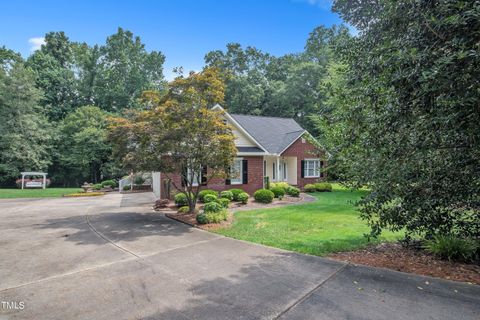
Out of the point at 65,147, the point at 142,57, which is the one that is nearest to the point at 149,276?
the point at 65,147

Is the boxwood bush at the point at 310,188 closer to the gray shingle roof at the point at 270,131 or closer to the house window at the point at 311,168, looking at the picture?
the house window at the point at 311,168

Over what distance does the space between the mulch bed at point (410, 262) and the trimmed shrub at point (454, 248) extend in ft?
0.55

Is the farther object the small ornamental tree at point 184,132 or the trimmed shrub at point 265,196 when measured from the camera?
the trimmed shrub at point 265,196

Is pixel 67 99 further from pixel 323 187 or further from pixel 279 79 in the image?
pixel 323 187

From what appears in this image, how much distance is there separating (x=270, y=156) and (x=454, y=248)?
16391 millimetres

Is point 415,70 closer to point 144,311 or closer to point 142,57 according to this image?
point 144,311

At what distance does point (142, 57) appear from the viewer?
145ft

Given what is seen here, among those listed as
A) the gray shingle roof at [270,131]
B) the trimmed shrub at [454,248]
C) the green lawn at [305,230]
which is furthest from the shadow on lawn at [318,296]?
the gray shingle roof at [270,131]

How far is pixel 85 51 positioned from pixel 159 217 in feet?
128

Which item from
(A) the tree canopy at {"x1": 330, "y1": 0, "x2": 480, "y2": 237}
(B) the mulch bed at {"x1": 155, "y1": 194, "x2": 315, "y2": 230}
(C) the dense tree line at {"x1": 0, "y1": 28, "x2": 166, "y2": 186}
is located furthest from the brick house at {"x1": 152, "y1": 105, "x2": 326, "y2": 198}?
(A) the tree canopy at {"x1": 330, "y1": 0, "x2": 480, "y2": 237}

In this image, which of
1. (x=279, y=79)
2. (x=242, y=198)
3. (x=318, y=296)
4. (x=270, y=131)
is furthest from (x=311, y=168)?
(x=279, y=79)

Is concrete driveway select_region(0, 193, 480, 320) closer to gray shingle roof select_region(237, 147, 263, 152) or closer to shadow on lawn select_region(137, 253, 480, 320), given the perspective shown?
shadow on lawn select_region(137, 253, 480, 320)

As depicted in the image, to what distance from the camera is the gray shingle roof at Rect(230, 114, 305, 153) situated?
21.4m

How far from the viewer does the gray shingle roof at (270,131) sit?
21.4 m
